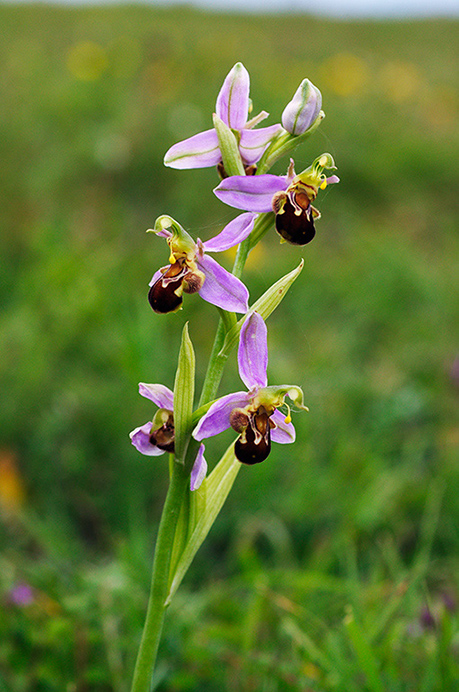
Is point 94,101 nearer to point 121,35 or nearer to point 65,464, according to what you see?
point 121,35

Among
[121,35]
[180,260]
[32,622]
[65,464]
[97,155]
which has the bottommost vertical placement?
[32,622]

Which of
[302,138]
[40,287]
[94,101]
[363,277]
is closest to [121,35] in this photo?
[94,101]

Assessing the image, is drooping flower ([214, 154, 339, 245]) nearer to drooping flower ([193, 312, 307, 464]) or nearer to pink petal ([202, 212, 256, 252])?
pink petal ([202, 212, 256, 252])

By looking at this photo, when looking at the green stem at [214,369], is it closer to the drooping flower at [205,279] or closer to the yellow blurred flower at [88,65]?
the drooping flower at [205,279]

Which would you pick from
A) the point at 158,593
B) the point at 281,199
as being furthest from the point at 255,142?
the point at 158,593

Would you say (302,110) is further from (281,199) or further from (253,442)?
(253,442)

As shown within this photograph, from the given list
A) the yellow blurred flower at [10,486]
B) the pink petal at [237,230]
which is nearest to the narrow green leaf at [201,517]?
the pink petal at [237,230]

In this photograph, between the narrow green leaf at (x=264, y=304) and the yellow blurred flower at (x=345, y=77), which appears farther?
the yellow blurred flower at (x=345, y=77)
